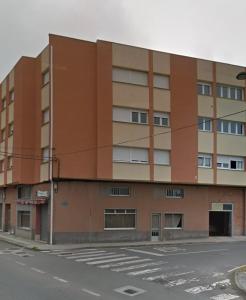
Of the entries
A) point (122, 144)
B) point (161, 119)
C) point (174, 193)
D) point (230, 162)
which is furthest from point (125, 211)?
point (230, 162)

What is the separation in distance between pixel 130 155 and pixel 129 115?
2636 mm

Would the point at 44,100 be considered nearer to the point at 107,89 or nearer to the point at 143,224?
the point at 107,89

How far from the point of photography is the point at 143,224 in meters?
31.1

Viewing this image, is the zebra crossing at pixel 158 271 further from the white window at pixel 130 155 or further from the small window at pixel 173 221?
the small window at pixel 173 221

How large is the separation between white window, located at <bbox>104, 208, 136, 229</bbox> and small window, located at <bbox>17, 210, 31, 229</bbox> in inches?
239

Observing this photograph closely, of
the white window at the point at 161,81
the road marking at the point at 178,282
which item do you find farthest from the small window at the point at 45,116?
the road marking at the point at 178,282

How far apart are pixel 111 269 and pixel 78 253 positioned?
6.60m

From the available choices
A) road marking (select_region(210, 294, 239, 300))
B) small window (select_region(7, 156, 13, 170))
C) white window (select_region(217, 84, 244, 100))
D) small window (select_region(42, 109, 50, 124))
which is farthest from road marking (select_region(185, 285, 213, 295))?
small window (select_region(7, 156, 13, 170))

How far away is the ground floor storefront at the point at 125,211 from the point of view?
28750 mm

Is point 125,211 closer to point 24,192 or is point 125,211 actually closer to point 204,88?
point 24,192

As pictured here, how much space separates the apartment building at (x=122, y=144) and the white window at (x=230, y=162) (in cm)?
8

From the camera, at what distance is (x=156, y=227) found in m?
31.8

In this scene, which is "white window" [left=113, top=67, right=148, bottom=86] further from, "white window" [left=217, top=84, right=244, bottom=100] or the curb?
the curb

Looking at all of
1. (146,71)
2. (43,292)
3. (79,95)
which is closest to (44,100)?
(79,95)
